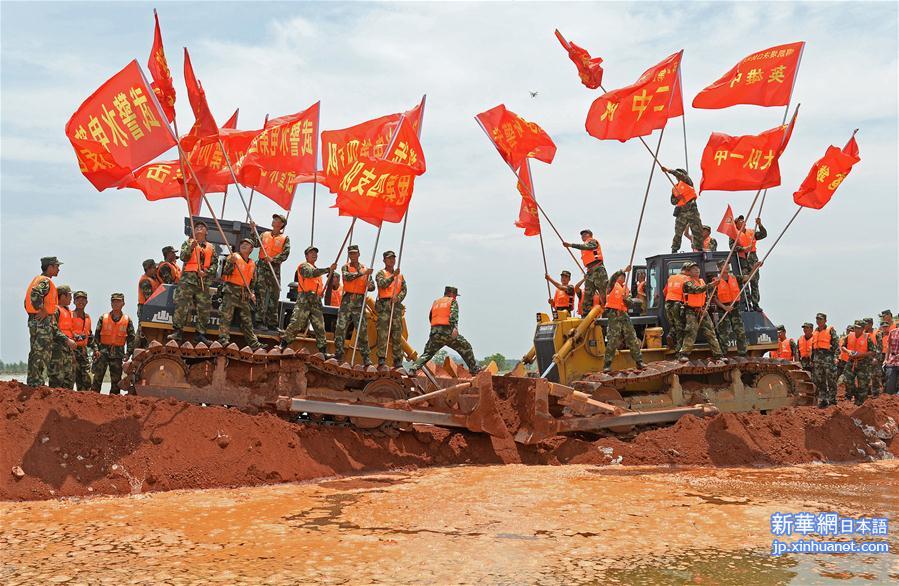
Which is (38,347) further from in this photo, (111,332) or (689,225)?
(689,225)

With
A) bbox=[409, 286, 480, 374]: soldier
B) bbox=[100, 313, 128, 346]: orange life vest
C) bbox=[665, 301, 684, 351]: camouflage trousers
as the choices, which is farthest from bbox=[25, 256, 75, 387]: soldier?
bbox=[665, 301, 684, 351]: camouflage trousers

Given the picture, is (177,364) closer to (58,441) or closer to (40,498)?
(58,441)

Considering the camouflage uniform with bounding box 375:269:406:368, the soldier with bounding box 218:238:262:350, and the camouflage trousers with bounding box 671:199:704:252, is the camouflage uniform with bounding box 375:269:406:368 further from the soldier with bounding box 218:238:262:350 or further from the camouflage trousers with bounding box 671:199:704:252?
the camouflage trousers with bounding box 671:199:704:252

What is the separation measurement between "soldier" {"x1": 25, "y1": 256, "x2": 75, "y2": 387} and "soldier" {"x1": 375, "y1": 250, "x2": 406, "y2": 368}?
496 centimetres

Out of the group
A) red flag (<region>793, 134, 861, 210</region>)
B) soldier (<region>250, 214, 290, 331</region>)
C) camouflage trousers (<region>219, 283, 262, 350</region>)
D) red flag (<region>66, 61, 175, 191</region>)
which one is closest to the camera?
red flag (<region>66, 61, 175, 191</region>)

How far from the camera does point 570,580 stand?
5.66 meters

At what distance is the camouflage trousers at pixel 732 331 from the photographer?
1430 centimetres

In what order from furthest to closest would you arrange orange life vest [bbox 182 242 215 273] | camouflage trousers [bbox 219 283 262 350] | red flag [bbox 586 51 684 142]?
red flag [bbox 586 51 684 142], camouflage trousers [bbox 219 283 262 350], orange life vest [bbox 182 242 215 273]

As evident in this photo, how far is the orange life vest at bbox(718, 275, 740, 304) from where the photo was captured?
14.2 metres

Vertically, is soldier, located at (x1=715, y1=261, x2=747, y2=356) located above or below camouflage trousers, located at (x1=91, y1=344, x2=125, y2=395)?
above

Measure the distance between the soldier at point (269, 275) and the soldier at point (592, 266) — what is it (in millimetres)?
5028

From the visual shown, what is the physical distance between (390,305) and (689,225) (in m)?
6.71

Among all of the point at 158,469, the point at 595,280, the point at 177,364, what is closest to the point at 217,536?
the point at 158,469

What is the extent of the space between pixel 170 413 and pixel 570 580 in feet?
20.8
